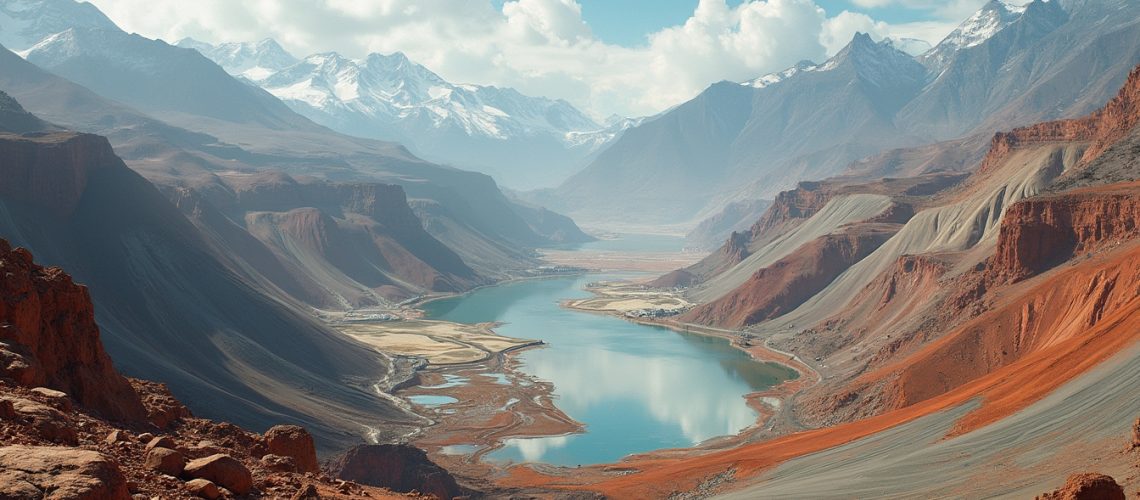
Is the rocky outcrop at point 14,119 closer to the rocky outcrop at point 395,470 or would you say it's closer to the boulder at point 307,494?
the rocky outcrop at point 395,470

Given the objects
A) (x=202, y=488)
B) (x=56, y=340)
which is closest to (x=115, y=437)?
(x=202, y=488)

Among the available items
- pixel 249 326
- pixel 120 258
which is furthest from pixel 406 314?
pixel 120 258

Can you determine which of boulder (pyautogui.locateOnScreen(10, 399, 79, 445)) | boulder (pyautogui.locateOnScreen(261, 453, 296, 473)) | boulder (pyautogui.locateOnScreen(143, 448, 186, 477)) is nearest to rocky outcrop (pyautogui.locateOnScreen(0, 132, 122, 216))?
boulder (pyautogui.locateOnScreen(261, 453, 296, 473))

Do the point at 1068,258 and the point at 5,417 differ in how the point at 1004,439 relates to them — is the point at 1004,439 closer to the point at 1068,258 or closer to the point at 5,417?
the point at 5,417

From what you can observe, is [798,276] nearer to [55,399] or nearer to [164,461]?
[55,399]

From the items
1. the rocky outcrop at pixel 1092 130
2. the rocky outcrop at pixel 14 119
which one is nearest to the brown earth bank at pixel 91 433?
the rocky outcrop at pixel 1092 130

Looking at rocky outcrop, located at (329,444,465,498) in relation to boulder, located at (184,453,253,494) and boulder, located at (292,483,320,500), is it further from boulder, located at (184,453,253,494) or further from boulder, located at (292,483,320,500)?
boulder, located at (184,453,253,494)
